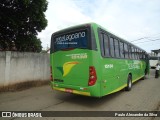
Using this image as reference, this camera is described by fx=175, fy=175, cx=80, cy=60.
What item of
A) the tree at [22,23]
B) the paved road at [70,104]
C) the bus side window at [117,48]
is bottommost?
the paved road at [70,104]

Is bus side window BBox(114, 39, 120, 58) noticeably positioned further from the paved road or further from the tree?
the tree

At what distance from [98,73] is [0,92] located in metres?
5.03

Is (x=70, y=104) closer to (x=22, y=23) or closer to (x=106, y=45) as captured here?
(x=106, y=45)

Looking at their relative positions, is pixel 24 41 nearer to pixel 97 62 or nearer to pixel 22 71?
pixel 22 71

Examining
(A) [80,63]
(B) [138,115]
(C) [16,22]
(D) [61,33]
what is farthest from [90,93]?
(C) [16,22]

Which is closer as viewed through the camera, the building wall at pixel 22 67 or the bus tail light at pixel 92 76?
the bus tail light at pixel 92 76

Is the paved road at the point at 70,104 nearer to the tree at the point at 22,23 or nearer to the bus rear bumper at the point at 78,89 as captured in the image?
the bus rear bumper at the point at 78,89

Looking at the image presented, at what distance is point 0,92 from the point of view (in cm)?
823

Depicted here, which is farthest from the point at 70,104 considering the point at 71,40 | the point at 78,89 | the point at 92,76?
the point at 71,40

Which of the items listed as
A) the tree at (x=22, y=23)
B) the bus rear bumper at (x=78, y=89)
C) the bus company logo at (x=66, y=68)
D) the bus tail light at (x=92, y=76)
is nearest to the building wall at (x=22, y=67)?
the tree at (x=22, y=23)

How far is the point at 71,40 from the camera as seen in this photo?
6621 millimetres

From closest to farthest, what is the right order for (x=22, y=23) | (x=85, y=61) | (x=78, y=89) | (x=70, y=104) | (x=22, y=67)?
(x=85, y=61), (x=78, y=89), (x=70, y=104), (x=22, y=67), (x=22, y=23)

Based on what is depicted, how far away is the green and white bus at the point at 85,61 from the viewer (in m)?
5.94

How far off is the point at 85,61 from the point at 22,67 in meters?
4.71
